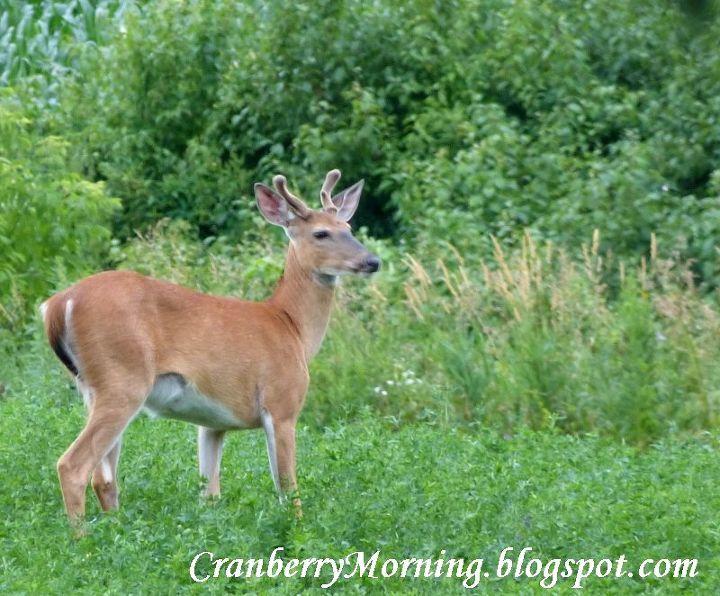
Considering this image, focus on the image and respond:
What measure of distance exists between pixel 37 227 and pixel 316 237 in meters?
4.86

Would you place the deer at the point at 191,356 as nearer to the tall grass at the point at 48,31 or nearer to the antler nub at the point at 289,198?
the antler nub at the point at 289,198

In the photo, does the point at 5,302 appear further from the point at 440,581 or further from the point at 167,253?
the point at 440,581

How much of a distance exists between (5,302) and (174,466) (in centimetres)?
485

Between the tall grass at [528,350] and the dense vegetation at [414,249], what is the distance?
0.07ft

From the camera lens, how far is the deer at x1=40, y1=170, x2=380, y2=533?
257 inches

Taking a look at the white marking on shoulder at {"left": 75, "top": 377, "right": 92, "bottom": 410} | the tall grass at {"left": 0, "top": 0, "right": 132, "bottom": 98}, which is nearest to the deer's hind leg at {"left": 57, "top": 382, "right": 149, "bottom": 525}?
the white marking on shoulder at {"left": 75, "top": 377, "right": 92, "bottom": 410}

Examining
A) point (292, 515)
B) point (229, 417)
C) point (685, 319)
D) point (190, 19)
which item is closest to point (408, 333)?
point (685, 319)

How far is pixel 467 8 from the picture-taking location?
47.4ft

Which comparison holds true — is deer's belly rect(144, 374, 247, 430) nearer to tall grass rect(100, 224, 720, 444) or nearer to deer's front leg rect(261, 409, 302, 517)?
deer's front leg rect(261, 409, 302, 517)

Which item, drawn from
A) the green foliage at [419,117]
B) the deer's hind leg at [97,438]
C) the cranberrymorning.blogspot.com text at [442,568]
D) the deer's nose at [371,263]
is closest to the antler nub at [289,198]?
the deer's nose at [371,263]

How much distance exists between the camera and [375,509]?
6258 millimetres

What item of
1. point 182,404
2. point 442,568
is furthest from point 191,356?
point 442,568

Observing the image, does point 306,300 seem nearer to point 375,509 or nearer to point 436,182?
point 375,509

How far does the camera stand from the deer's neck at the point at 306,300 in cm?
762
